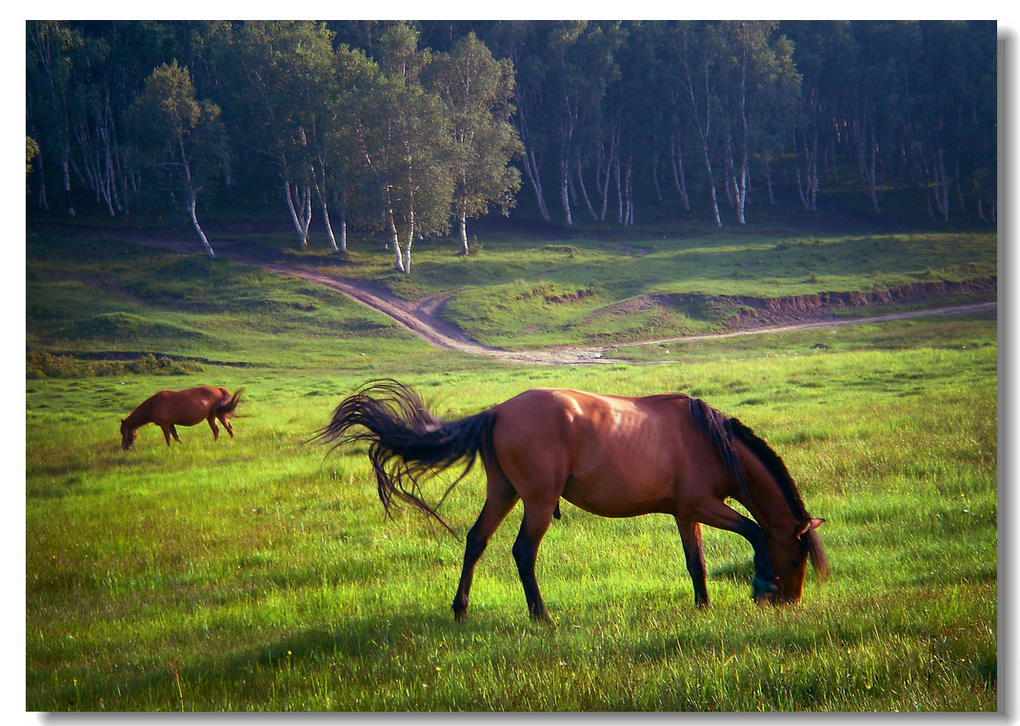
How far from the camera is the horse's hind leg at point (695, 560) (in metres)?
4.09

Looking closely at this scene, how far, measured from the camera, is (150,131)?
7.60m

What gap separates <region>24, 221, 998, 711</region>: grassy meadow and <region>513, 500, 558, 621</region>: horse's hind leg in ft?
0.46

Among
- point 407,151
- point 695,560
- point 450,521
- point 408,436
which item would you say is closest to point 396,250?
point 407,151

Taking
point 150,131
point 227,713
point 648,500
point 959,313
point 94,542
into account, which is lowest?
point 227,713

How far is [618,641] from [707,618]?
1.62 ft

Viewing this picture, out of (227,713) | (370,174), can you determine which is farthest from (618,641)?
(370,174)

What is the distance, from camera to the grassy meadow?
11.7 feet

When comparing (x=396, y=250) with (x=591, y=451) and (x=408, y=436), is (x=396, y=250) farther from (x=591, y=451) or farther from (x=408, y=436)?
(x=591, y=451)

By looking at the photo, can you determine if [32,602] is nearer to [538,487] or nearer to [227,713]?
[227,713]

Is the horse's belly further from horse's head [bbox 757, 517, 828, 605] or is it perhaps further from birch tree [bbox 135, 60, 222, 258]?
birch tree [bbox 135, 60, 222, 258]

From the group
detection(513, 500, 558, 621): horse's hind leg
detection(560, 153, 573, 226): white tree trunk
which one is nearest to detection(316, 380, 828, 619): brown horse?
detection(513, 500, 558, 621): horse's hind leg

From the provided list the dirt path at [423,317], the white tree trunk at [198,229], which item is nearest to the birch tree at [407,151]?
the dirt path at [423,317]

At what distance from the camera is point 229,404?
7262 mm

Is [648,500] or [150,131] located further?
[150,131]
